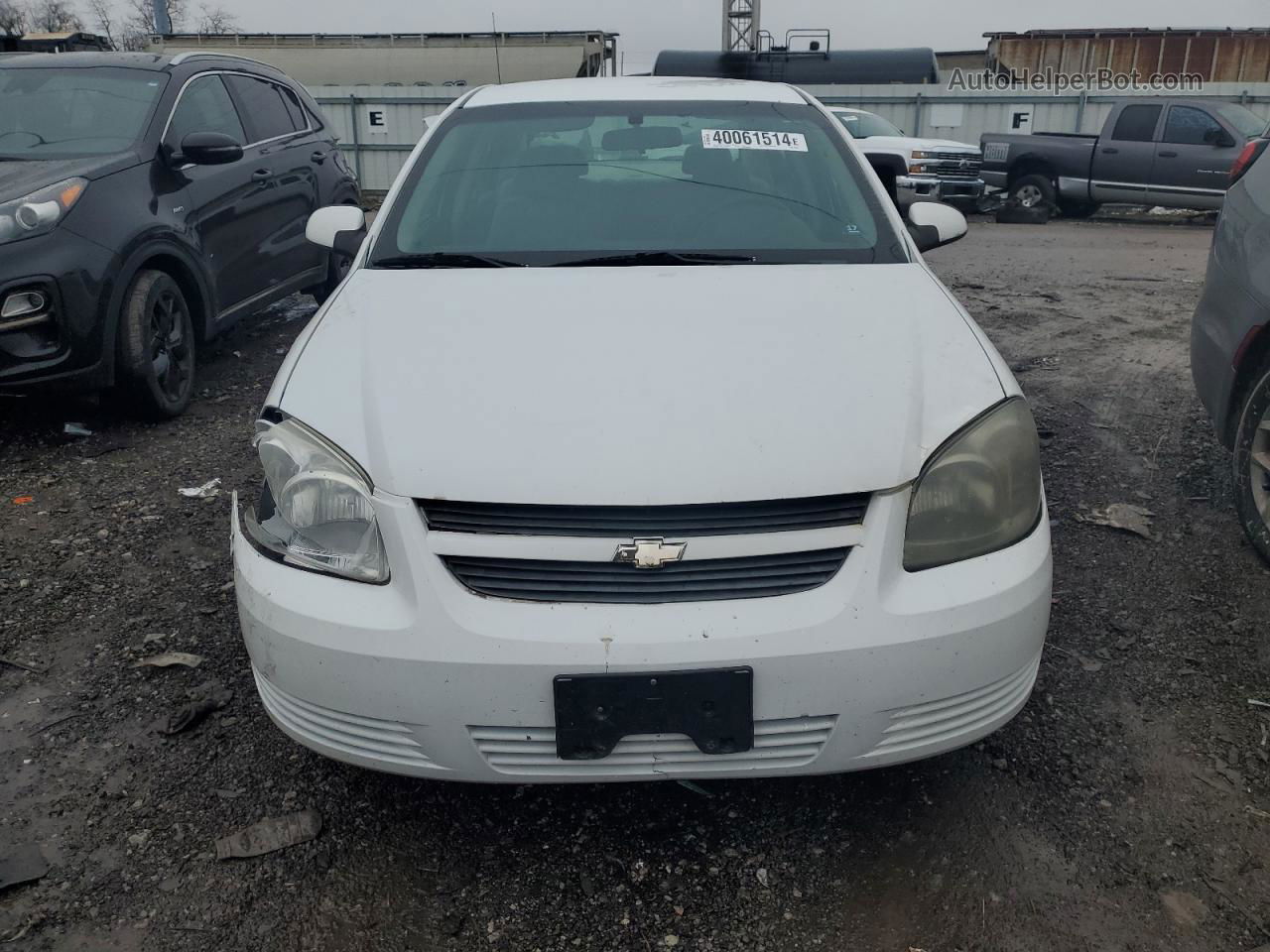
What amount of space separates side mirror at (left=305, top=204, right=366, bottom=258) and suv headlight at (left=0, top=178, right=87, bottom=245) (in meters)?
1.49

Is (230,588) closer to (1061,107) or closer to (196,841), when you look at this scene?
(196,841)

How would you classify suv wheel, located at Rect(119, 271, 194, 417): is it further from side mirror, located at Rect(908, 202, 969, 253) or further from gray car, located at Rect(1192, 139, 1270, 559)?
gray car, located at Rect(1192, 139, 1270, 559)

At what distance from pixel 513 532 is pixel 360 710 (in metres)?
0.44

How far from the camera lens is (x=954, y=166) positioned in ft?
49.9

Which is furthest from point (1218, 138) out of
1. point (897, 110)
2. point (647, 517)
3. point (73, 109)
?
point (647, 517)

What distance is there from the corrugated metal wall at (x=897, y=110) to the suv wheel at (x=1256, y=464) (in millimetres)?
16254

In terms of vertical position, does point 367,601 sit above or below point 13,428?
above

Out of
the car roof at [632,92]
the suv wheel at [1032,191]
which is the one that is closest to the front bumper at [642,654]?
the car roof at [632,92]

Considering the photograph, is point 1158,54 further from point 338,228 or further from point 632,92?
point 338,228

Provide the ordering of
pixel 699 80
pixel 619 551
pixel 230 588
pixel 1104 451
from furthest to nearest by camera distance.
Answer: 1. pixel 1104 451
2. pixel 699 80
3. pixel 230 588
4. pixel 619 551

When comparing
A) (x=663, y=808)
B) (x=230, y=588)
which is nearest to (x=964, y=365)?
(x=663, y=808)

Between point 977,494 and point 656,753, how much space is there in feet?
2.64

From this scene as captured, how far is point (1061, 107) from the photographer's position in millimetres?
19453

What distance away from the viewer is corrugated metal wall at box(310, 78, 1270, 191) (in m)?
18.7
